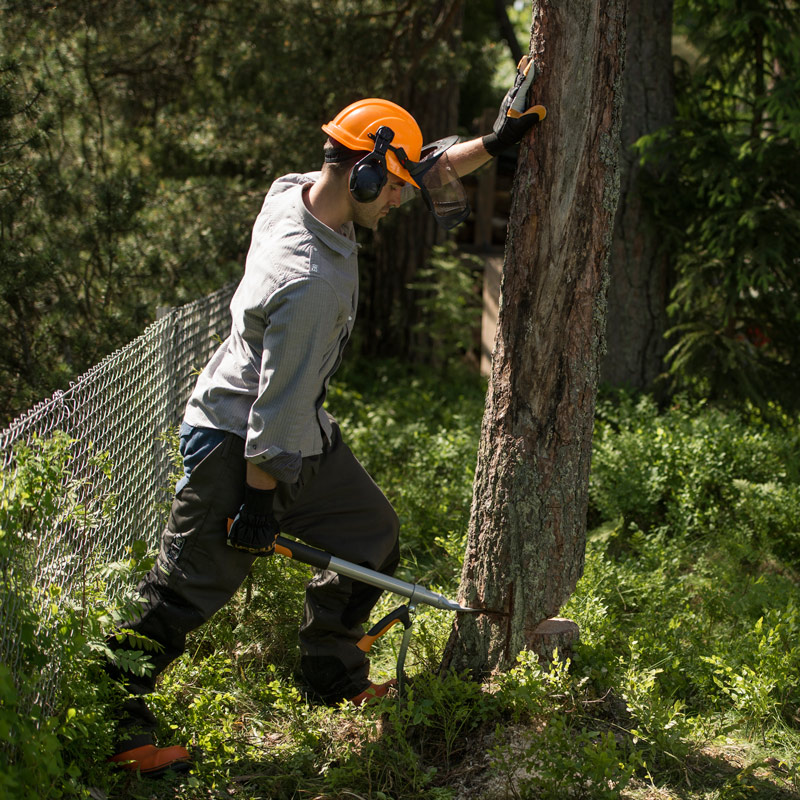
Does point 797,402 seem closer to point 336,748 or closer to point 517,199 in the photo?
point 517,199

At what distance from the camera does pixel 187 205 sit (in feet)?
24.6

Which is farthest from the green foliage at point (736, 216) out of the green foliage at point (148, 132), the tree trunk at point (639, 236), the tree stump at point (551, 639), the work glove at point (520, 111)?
the tree stump at point (551, 639)

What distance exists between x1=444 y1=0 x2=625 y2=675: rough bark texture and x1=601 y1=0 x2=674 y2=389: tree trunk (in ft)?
11.7

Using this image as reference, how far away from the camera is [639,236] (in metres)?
6.73

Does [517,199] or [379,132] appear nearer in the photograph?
[379,132]

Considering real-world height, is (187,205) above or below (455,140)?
above

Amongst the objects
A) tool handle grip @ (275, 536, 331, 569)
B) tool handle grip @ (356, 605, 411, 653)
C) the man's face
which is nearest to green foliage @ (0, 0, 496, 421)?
tool handle grip @ (275, 536, 331, 569)

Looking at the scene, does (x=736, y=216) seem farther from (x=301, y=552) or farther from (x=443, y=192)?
(x=301, y=552)

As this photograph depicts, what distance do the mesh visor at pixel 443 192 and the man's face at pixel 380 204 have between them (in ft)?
0.45

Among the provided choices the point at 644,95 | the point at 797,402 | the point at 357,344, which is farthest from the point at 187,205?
the point at 797,402

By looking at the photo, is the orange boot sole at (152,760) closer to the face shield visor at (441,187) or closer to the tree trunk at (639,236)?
the face shield visor at (441,187)

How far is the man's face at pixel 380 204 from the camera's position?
3.02 meters

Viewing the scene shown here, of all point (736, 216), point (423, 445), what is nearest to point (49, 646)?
point (423, 445)

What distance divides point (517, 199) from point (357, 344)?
581cm
